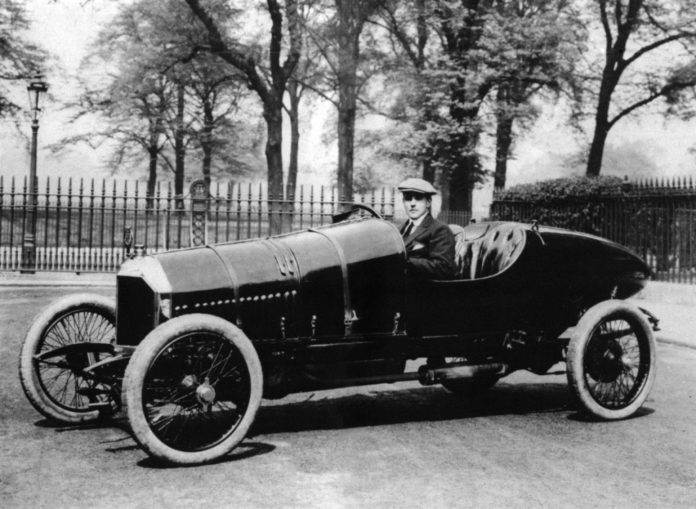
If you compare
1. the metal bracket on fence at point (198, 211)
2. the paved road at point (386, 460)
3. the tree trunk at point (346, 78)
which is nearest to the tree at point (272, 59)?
the tree trunk at point (346, 78)

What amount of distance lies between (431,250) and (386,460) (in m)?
1.60

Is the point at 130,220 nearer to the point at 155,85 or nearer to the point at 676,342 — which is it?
the point at 155,85

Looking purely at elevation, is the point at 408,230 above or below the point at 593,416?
above

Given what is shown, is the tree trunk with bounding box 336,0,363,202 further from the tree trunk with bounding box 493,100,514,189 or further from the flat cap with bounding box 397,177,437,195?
the flat cap with bounding box 397,177,437,195

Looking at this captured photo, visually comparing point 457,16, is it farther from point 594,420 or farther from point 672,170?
point 672,170

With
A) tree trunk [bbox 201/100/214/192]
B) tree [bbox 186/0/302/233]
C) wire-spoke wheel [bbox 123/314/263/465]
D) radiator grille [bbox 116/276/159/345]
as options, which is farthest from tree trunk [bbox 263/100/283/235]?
wire-spoke wheel [bbox 123/314/263/465]

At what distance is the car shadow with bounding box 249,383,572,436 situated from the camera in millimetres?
5191

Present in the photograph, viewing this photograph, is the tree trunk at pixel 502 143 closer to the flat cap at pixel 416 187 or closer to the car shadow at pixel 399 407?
the car shadow at pixel 399 407

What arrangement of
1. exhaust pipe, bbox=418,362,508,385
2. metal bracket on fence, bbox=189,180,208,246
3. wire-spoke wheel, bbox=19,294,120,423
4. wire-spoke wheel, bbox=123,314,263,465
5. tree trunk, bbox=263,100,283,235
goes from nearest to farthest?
wire-spoke wheel, bbox=123,314,263,465 < wire-spoke wheel, bbox=19,294,120,423 < exhaust pipe, bbox=418,362,508,385 < metal bracket on fence, bbox=189,180,208,246 < tree trunk, bbox=263,100,283,235

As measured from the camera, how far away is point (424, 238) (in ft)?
17.2

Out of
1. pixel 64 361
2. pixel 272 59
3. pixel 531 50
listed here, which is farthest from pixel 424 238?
pixel 272 59

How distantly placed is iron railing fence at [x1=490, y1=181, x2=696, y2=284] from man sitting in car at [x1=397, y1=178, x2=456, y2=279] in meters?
8.77

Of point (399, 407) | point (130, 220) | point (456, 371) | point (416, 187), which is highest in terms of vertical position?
point (130, 220)

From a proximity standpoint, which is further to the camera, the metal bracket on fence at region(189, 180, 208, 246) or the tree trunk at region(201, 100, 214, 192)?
the tree trunk at region(201, 100, 214, 192)
